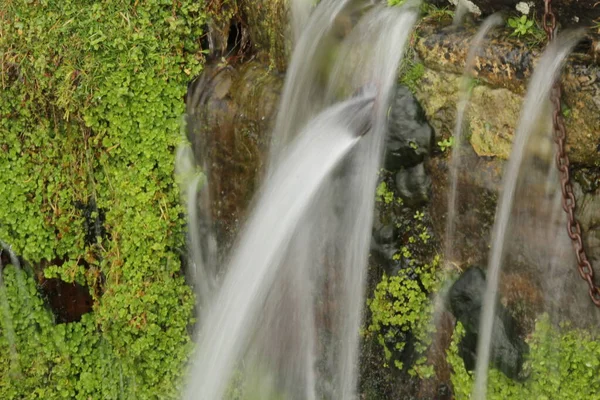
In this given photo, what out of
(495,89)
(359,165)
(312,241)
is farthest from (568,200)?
(312,241)

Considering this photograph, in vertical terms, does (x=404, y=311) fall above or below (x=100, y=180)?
below

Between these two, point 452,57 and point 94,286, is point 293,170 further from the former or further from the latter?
point 94,286

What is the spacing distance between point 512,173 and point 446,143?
0.52 metres

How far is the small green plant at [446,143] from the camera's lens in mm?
4391

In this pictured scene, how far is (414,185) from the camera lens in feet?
15.1

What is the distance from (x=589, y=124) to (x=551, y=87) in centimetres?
27

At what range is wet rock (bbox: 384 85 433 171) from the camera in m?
4.50

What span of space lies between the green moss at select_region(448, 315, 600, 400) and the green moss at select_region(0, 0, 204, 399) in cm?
308

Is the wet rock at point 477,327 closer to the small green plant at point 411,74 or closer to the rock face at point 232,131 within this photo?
the small green plant at point 411,74

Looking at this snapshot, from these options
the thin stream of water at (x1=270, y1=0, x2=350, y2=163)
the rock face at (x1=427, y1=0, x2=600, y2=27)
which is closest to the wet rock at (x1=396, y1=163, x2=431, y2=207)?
the thin stream of water at (x1=270, y1=0, x2=350, y2=163)

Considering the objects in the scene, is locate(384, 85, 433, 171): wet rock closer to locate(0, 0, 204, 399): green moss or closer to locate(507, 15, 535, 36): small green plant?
locate(507, 15, 535, 36): small green plant

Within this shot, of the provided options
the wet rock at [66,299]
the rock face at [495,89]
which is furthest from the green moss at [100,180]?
the rock face at [495,89]

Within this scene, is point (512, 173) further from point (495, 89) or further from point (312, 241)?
point (312, 241)

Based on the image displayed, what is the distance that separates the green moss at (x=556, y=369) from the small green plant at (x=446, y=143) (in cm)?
114
